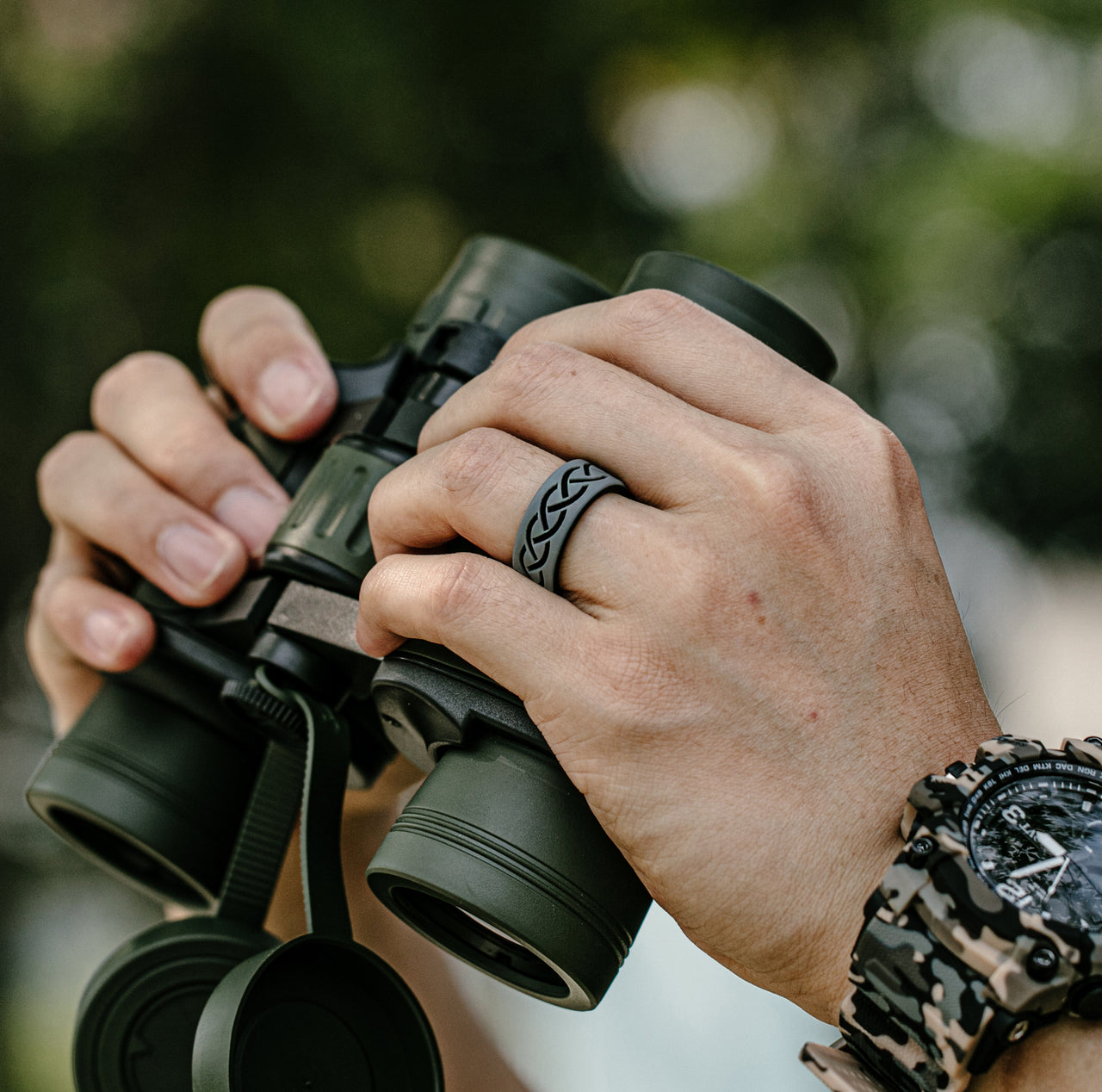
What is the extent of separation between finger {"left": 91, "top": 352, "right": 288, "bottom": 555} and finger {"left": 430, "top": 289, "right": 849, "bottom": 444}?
545mm

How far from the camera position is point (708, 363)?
0.81 m

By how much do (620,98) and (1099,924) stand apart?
2.97 m

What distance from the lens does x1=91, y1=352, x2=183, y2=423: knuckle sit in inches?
57.2

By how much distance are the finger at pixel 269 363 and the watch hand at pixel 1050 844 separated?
3.00 feet

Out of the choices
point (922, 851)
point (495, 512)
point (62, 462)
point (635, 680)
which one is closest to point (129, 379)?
point (62, 462)

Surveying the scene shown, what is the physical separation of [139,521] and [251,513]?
0.17 m

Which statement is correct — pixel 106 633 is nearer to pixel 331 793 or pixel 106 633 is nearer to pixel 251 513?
pixel 251 513

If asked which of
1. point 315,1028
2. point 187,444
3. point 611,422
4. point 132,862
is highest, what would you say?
point 611,422

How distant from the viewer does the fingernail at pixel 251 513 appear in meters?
1.23

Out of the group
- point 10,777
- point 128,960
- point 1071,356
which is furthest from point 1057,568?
point 10,777

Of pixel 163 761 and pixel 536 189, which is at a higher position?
pixel 536 189

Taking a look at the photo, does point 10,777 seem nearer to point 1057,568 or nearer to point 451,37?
point 451,37

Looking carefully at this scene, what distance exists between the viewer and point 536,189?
124 inches

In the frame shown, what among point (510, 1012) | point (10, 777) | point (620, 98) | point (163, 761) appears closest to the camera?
point (163, 761)
